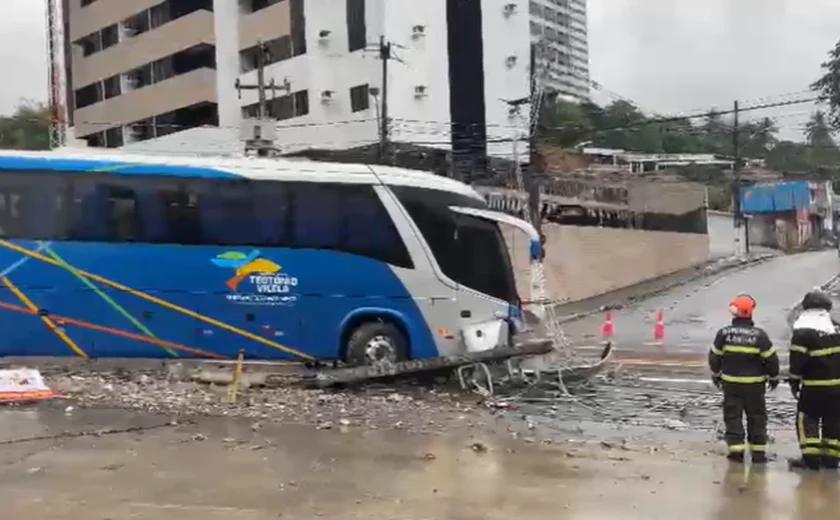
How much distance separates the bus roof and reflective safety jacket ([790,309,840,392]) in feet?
20.6

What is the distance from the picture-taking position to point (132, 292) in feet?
43.1

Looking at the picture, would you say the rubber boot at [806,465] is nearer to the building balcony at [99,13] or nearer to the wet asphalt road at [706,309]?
the wet asphalt road at [706,309]

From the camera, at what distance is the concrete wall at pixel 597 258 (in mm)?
31245

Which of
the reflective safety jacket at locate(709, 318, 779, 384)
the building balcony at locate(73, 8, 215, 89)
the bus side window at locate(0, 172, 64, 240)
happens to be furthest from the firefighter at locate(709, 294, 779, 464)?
the building balcony at locate(73, 8, 215, 89)

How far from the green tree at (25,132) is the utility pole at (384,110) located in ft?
74.7

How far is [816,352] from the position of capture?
7.86 metres

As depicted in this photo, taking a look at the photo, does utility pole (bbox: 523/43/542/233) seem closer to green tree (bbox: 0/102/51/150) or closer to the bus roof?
the bus roof

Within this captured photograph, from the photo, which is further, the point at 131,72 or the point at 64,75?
the point at 64,75

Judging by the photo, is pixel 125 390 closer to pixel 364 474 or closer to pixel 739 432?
pixel 364 474

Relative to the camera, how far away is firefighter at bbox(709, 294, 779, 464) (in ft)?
26.3

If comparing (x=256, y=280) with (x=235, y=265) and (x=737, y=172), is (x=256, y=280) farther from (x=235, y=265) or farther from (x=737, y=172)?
(x=737, y=172)

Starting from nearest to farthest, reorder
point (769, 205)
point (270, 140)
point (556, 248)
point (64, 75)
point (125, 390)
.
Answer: point (125, 390) → point (270, 140) → point (556, 248) → point (64, 75) → point (769, 205)

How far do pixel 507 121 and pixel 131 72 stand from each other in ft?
58.4

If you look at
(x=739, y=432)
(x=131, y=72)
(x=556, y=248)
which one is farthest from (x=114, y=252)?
(x=131, y=72)
